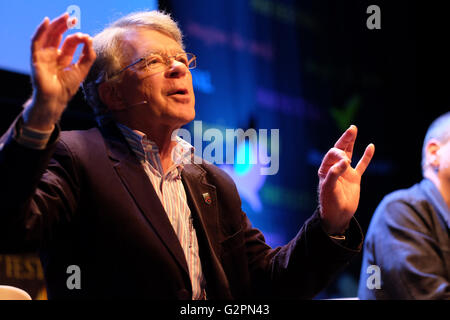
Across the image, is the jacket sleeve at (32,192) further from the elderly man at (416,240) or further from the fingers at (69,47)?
the elderly man at (416,240)

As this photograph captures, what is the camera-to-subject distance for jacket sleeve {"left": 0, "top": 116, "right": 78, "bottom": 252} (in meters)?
1.06

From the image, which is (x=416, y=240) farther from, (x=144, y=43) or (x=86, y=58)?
(x=86, y=58)

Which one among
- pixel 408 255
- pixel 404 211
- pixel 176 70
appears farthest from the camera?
pixel 404 211

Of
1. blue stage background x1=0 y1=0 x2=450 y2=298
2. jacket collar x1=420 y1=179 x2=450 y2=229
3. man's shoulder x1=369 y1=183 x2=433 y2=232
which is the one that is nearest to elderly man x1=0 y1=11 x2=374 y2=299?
man's shoulder x1=369 y1=183 x2=433 y2=232

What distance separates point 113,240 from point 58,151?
0.31m

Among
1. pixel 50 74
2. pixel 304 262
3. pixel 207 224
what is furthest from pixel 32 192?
pixel 304 262

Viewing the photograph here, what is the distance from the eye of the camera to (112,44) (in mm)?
1659

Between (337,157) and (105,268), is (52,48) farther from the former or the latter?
(337,157)

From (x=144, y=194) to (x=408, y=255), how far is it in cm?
143

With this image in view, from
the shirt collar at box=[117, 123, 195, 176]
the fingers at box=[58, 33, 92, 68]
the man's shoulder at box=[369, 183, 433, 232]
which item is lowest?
the man's shoulder at box=[369, 183, 433, 232]

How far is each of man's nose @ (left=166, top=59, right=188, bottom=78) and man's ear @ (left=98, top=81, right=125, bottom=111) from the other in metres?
0.20

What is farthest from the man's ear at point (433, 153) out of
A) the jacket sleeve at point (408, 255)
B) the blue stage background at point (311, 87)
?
the blue stage background at point (311, 87)

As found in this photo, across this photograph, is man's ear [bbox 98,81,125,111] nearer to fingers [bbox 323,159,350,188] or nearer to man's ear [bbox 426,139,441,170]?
fingers [bbox 323,159,350,188]
